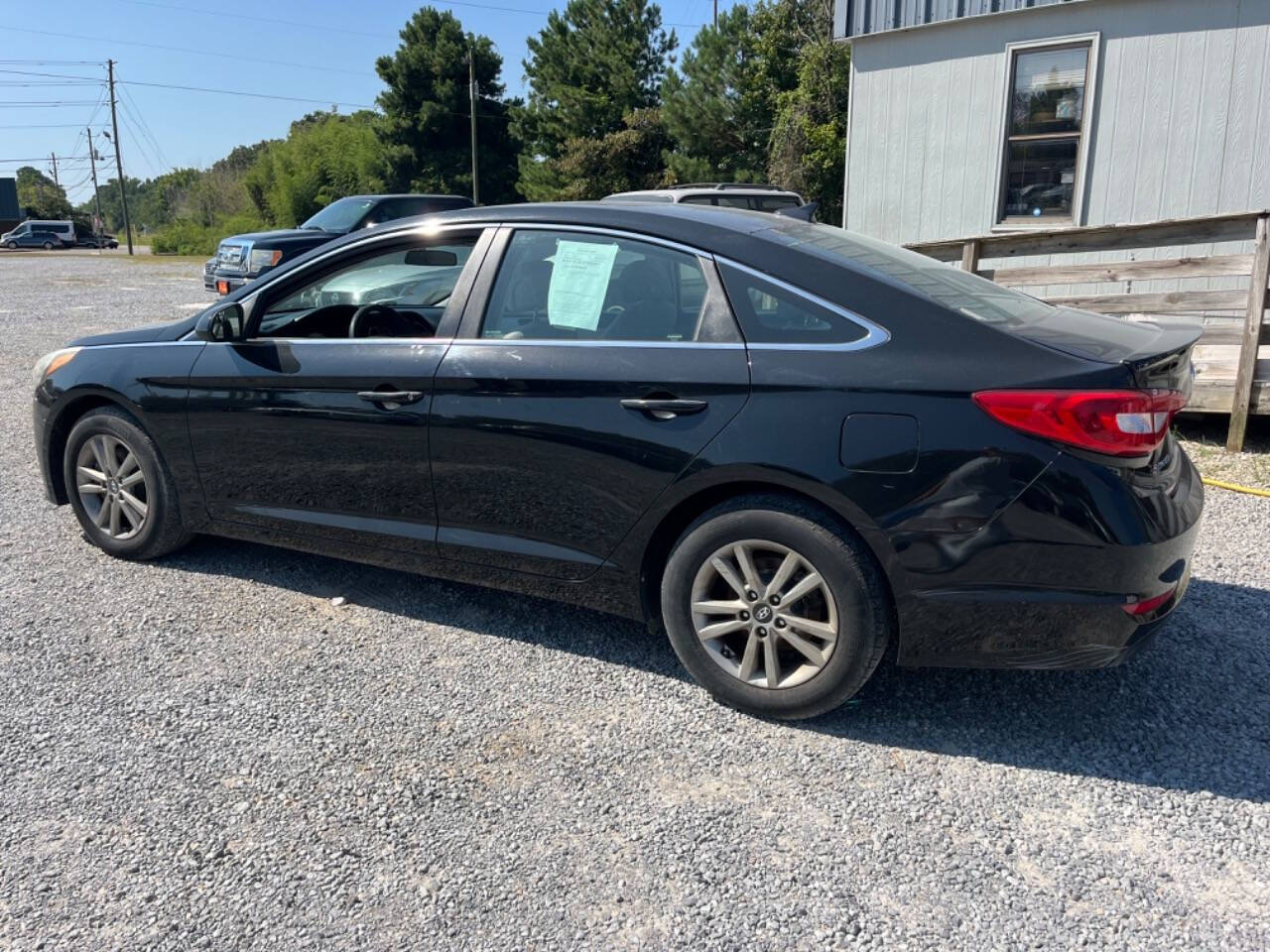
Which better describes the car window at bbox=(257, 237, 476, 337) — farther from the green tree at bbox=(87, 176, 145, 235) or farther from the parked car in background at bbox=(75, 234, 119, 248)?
the green tree at bbox=(87, 176, 145, 235)

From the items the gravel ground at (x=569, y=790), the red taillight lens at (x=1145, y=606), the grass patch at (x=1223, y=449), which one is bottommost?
the gravel ground at (x=569, y=790)

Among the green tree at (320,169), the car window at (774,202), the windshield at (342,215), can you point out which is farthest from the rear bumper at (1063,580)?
the green tree at (320,169)

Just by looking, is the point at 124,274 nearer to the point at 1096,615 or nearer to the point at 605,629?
the point at 605,629

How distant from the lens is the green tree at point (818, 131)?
77.1 ft

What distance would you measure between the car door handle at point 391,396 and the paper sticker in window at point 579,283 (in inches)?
22.4

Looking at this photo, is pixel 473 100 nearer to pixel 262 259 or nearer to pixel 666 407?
pixel 262 259

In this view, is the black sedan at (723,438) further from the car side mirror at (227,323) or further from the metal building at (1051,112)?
the metal building at (1051,112)

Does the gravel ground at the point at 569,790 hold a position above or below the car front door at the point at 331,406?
below

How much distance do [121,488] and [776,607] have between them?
10.0 ft

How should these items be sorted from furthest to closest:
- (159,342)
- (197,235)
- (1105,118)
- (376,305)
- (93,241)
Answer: (93,241) → (197,235) → (1105,118) → (159,342) → (376,305)

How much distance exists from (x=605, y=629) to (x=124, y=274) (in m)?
26.7

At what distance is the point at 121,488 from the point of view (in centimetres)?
463

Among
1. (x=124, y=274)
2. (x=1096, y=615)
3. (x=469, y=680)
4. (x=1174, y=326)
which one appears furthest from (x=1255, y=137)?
(x=124, y=274)

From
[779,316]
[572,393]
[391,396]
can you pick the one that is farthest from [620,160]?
[779,316]
